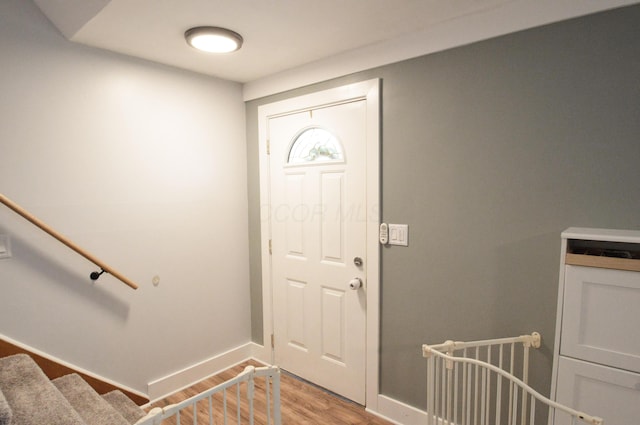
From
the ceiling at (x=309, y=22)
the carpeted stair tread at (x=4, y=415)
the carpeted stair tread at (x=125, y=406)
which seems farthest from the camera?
the carpeted stair tread at (x=125, y=406)

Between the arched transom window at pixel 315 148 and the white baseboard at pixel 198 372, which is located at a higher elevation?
the arched transom window at pixel 315 148

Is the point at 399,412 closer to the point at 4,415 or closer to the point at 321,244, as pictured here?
the point at 321,244

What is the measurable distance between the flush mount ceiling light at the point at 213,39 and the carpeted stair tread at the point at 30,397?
1890 millimetres

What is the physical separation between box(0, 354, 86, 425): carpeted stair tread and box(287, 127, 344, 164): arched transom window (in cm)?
188

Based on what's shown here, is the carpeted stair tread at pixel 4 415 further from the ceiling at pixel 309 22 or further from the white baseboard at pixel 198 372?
the ceiling at pixel 309 22

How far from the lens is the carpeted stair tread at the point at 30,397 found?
1408 millimetres

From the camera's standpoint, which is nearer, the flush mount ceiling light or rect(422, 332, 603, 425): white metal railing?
rect(422, 332, 603, 425): white metal railing

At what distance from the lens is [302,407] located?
7.64 ft

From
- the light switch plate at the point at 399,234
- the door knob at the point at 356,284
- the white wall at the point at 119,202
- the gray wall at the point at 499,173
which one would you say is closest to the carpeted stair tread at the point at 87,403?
the white wall at the point at 119,202

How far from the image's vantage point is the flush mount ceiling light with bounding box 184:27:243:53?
1800mm

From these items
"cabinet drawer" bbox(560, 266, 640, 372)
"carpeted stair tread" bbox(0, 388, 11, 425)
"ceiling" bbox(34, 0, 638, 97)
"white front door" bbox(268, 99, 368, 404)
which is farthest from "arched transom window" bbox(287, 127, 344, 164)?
"carpeted stair tread" bbox(0, 388, 11, 425)

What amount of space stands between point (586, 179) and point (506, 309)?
0.72 m

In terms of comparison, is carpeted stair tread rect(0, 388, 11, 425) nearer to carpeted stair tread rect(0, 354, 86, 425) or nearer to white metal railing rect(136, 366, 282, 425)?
carpeted stair tread rect(0, 354, 86, 425)

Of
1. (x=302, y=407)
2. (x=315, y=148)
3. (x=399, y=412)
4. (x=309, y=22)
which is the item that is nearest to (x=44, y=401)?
(x=302, y=407)
